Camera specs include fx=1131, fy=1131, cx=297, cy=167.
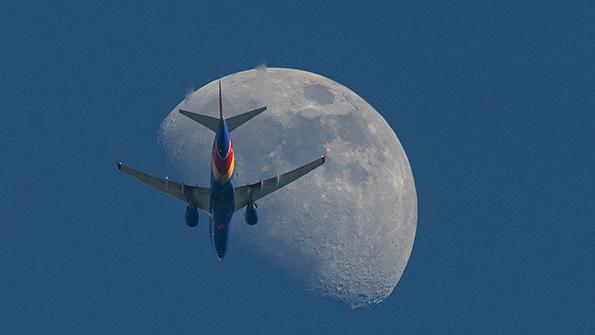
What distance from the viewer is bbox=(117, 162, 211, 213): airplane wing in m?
123

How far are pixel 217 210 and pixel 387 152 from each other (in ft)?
114

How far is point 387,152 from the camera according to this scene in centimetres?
14775

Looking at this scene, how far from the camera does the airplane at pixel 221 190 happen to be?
380ft

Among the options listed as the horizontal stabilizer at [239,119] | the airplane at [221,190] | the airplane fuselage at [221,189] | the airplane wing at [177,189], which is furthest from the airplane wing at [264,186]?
the horizontal stabilizer at [239,119]

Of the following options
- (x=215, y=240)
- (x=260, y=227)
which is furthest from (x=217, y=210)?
(x=260, y=227)

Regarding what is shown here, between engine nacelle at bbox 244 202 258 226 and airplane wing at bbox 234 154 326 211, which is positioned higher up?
airplane wing at bbox 234 154 326 211

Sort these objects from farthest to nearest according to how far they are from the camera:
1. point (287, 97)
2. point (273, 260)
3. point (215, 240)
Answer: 1. point (287, 97)
2. point (273, 260)
3. point (215, 240)

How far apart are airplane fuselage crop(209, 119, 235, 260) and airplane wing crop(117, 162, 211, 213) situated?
8.06 ft

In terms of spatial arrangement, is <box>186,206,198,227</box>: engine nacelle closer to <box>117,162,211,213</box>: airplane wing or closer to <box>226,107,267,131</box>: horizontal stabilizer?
<box>117,162,211,213</box>: airplane wing

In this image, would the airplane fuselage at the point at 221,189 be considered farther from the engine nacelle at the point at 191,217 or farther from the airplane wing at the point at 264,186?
the engine nacelle at the point at 191,217

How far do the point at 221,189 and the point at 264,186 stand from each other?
17.2ft

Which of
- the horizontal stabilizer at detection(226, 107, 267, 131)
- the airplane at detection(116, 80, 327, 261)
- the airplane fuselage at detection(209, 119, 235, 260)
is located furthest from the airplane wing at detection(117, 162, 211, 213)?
the horizontal stabilizer at detection(226, 107, 267, 131)

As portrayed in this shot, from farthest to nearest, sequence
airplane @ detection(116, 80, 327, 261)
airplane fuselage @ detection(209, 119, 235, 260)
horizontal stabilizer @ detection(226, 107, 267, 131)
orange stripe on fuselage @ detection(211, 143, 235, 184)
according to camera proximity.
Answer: airplane @ detection(116, 80, 327, 261)
horizontal stabilizer @ detection(226, 107, 267, 131)
orange stripe on fuselage @ detection(211, 143, 235, 184)
airplane fuselage @ detection(209, 119, 235, 260)

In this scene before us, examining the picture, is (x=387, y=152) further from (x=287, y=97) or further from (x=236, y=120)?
(x=236, y=120)
